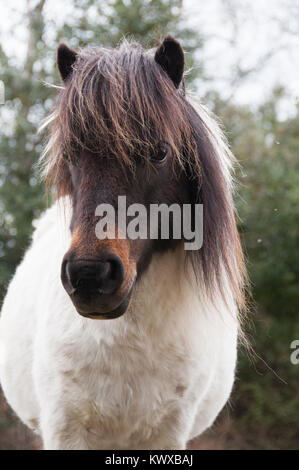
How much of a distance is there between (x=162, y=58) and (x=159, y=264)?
2.78ft

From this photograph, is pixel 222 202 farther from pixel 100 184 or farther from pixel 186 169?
pixel 100 184

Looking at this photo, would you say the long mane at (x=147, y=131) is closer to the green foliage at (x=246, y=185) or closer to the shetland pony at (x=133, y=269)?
the shetland pony at (x=133, y=269)

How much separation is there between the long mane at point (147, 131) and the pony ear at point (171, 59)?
0.13 feet

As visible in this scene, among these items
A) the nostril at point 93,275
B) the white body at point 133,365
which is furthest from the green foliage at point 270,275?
the nostril at point 93,275

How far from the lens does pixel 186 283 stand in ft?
7.54

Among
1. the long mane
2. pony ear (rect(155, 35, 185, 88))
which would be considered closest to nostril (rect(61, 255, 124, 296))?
the long mane

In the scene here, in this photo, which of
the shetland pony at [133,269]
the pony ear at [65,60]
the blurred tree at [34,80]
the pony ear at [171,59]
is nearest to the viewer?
the shetland pony at [133,269]

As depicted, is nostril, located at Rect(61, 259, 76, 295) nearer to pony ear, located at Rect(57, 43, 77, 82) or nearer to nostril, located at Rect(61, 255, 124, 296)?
nostril, located at Rect(61, 255, 124, 296)

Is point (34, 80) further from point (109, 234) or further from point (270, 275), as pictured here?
point (109, 234)

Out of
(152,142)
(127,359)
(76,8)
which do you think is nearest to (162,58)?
(152,142)

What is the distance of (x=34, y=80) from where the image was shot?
21.0 ft

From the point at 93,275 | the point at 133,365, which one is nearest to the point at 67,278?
the point at 93,275

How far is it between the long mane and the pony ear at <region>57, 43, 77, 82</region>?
44 millimetres

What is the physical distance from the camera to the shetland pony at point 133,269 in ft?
6.04
